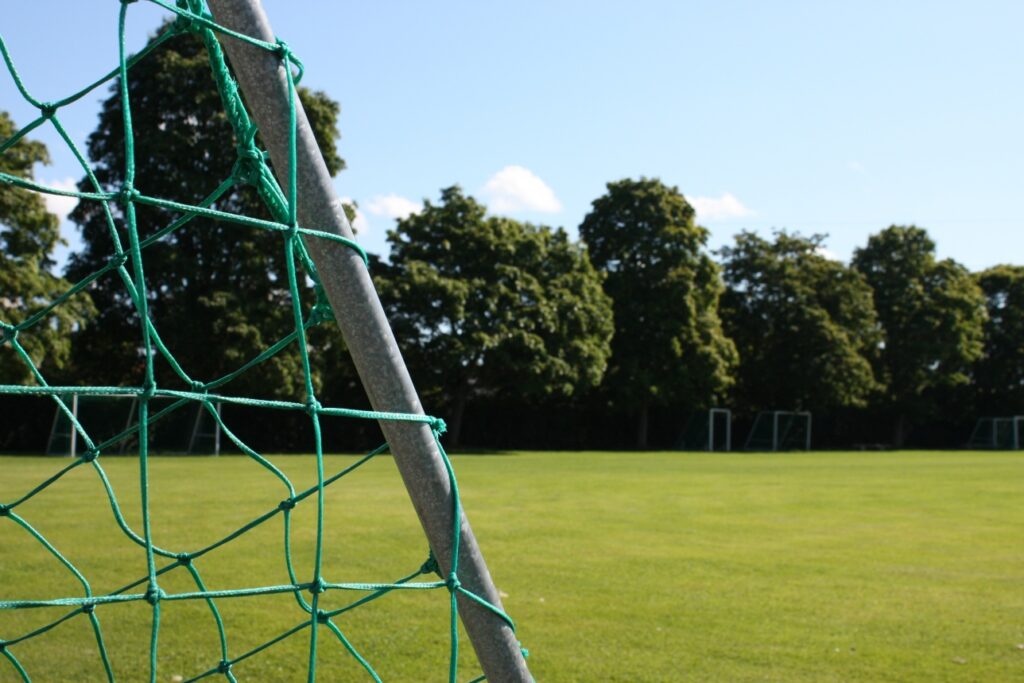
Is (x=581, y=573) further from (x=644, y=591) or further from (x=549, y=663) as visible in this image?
(x=549, y=663)

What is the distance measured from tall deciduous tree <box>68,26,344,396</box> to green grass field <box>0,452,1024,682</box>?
14.6 m

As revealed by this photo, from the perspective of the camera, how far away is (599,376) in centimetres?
3541

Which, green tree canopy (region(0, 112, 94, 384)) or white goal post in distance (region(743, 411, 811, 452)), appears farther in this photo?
white goal post in distance (region(743, 411, 811, 452))

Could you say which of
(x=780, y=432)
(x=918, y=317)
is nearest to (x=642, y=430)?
(x=780, y=432)

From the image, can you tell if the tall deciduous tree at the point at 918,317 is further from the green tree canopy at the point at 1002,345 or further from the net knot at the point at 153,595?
the net knot at the point at 153,595

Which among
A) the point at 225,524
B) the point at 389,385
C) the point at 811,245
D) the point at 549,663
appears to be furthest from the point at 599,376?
the point at 389,385

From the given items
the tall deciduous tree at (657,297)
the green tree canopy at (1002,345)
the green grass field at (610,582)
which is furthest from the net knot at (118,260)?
the green tree canopy at (1002,345)

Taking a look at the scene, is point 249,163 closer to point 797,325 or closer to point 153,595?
point 153,595

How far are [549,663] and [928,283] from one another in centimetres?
5036

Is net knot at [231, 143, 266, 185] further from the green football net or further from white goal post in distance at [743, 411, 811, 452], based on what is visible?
white goal post in distance at [743, 411, 811, 452]

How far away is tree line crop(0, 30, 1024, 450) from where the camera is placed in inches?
1133

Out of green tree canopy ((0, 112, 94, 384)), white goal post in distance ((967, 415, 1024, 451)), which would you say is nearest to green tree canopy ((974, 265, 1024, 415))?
white goal post in distance ((967, 415, 1024, 451))

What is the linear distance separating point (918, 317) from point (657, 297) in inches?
650

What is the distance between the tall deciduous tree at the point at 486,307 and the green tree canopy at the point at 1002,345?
81.0ft
